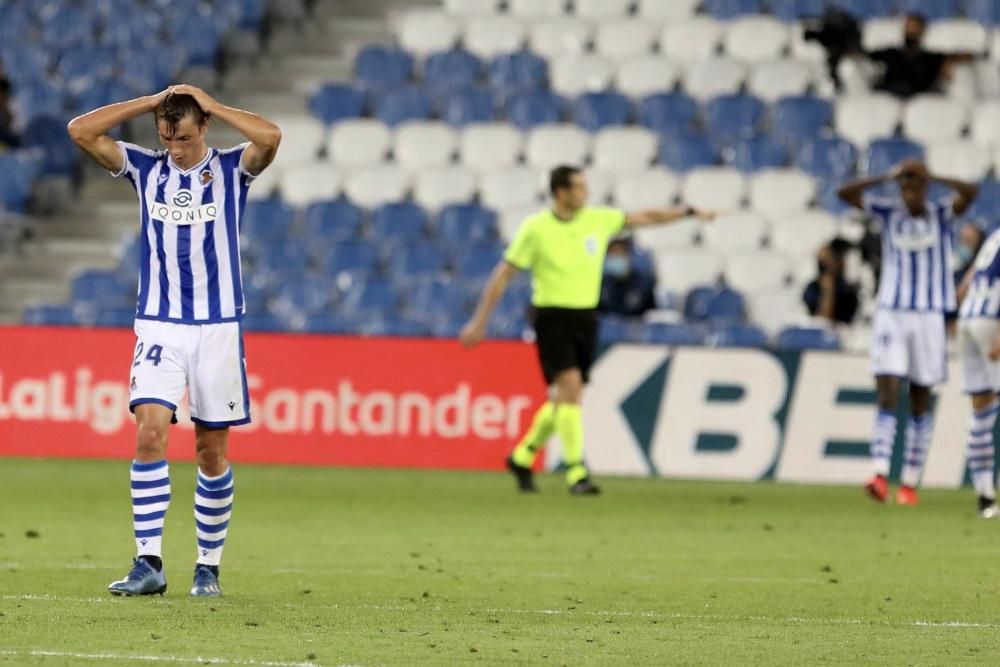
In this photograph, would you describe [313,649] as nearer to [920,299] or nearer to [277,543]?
[277,543]

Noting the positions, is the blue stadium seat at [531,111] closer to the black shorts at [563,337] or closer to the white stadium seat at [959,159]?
the white stadium seat at [959,159]

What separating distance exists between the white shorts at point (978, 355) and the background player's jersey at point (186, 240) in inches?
261

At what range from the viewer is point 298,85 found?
2206cm

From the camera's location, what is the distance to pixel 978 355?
13.0m

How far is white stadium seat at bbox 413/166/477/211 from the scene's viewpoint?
20094 millimetres

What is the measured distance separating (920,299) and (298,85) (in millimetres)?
10307

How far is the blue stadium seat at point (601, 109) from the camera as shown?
67.3 feet

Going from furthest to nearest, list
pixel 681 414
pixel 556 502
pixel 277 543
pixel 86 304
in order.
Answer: pixel 86 304 < pixel 681 414 < pixel 556 502 < pixel 277 543

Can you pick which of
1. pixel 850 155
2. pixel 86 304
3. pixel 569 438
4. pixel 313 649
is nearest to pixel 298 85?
pixel 86 304

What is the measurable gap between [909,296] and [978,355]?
692mm

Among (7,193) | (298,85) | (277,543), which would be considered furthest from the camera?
(298,85)

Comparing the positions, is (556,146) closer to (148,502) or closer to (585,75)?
(585,75)

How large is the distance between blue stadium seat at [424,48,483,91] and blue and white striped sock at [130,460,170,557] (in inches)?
548

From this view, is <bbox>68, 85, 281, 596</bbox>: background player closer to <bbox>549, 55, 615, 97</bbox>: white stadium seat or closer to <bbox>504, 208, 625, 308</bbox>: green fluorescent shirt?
<bbox>504, 208, 625, 308</bbox>: green fluorescent shirt
